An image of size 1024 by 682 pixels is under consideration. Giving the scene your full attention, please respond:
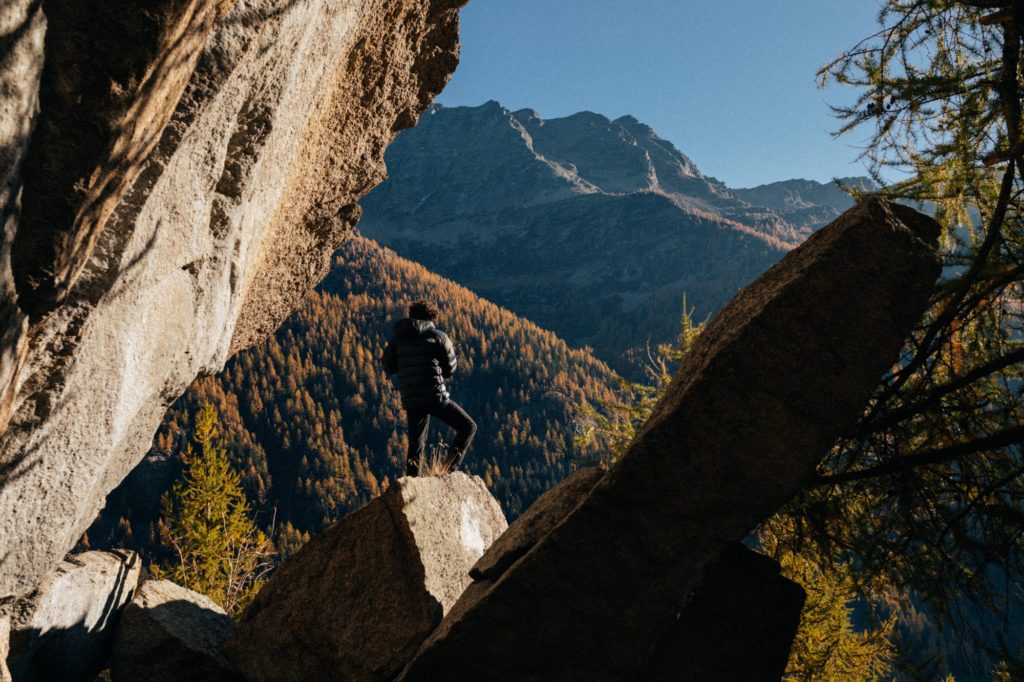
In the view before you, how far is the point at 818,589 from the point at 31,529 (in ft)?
33.0

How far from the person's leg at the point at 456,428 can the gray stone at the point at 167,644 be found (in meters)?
2.91

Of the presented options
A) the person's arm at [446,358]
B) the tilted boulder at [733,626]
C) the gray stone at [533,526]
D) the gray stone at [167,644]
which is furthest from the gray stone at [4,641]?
the person's arm at [446,358]

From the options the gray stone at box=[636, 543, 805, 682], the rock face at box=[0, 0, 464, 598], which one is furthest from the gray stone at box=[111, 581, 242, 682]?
the gray stone at box=[636, 543, 805, 682]

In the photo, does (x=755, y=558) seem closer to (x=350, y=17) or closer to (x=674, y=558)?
(x=674, y=558)

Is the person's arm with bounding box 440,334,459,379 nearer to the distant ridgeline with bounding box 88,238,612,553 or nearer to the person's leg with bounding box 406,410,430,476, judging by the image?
the person's leg with bounding box 406,410,430,476

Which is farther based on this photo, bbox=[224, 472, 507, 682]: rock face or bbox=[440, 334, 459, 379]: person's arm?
bbox=[440, 334, 459, 379]: person's arm

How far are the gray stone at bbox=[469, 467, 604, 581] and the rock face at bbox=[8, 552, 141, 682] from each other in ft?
12.9

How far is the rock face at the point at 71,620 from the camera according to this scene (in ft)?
16.4

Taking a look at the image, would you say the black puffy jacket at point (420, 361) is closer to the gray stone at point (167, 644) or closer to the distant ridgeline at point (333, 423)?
the gray stone at point (167, 644)

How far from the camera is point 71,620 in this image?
5.47 metres

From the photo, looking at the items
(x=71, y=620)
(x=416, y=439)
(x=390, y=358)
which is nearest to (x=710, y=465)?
(x=416, y=439)

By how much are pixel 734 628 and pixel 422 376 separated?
154 inches

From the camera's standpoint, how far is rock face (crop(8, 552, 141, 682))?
5.01 meters

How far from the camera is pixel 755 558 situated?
172 inches
